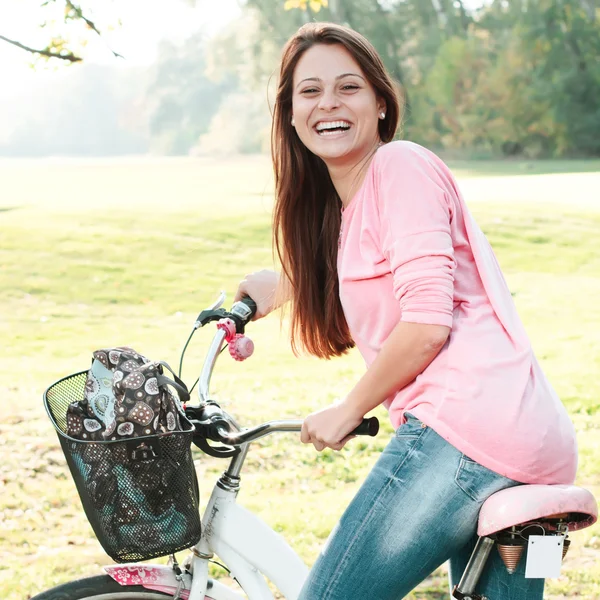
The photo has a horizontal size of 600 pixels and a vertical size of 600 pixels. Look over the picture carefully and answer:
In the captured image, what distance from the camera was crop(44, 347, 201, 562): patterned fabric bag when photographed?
76.4 inches

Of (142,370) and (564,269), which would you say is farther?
(564,269)

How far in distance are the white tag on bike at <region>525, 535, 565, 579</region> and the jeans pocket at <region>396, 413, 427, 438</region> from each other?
311 mm

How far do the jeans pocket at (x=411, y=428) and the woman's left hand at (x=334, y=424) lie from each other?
0.31ft

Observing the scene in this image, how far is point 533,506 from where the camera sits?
190cm

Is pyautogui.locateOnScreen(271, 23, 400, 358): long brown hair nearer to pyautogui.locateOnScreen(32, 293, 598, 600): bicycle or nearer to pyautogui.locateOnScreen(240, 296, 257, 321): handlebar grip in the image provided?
pyautogui.locateOnScreen(240, 296, 257, 321): handlebar grip

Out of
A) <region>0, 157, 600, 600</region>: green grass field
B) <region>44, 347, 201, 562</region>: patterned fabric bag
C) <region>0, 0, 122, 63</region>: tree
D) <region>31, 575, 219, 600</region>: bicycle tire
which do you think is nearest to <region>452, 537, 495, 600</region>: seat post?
<region>44, 347, 201, 562</region>: patterned fabric bag

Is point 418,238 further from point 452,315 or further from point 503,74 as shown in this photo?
point 503,74

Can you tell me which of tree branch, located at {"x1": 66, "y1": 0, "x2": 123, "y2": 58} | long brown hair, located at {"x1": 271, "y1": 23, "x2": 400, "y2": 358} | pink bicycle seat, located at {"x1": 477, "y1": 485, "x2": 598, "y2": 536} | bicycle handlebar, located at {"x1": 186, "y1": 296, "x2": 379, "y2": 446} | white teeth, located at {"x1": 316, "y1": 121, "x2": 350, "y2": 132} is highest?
tree branch, located at {"x1": 66, "y1": 0, "x2": 123, "y2": 58}

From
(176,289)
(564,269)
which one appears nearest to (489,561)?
(176,289)

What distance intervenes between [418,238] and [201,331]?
35.0 ft

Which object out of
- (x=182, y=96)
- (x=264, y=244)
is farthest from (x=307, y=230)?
(x=182, y=96)

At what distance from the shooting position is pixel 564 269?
1639cm

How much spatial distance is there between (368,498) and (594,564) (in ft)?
10.9

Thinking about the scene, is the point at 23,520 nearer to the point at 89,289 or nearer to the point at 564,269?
the point at 89,289
